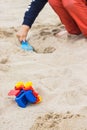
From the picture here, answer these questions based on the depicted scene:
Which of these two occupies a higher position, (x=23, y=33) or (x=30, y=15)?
(x=30, y=15)

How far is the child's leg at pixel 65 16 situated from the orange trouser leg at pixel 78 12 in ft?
0.39

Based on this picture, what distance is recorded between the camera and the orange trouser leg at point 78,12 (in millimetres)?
3025

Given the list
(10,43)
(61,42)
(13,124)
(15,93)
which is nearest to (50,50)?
(61,42)

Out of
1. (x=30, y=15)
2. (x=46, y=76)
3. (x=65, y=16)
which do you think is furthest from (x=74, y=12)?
(x=46, y=76)

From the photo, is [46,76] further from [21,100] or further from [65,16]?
[65,16]

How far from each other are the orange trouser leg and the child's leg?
117 mm

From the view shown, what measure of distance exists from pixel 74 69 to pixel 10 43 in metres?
0.82

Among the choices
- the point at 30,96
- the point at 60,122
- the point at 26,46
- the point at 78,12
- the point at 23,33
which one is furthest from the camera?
the point at 23,33

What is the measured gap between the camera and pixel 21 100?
2.19 metres

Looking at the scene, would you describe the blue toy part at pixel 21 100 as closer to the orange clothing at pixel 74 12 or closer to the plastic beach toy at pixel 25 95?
the plastic beach toy at pixel 25 95

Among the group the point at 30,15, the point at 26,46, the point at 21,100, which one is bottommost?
the point at 26,46

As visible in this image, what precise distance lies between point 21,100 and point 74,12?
1107 mm

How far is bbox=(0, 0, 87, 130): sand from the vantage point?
2023 mm

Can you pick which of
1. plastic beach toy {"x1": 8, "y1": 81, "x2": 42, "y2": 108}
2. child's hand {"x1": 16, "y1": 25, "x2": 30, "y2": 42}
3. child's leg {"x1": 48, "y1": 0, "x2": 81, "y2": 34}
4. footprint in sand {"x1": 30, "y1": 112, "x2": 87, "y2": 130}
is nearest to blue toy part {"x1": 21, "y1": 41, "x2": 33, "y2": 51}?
child's hand {"x1": 16, "y1": 25, "x2": 30, "y2": 42}
